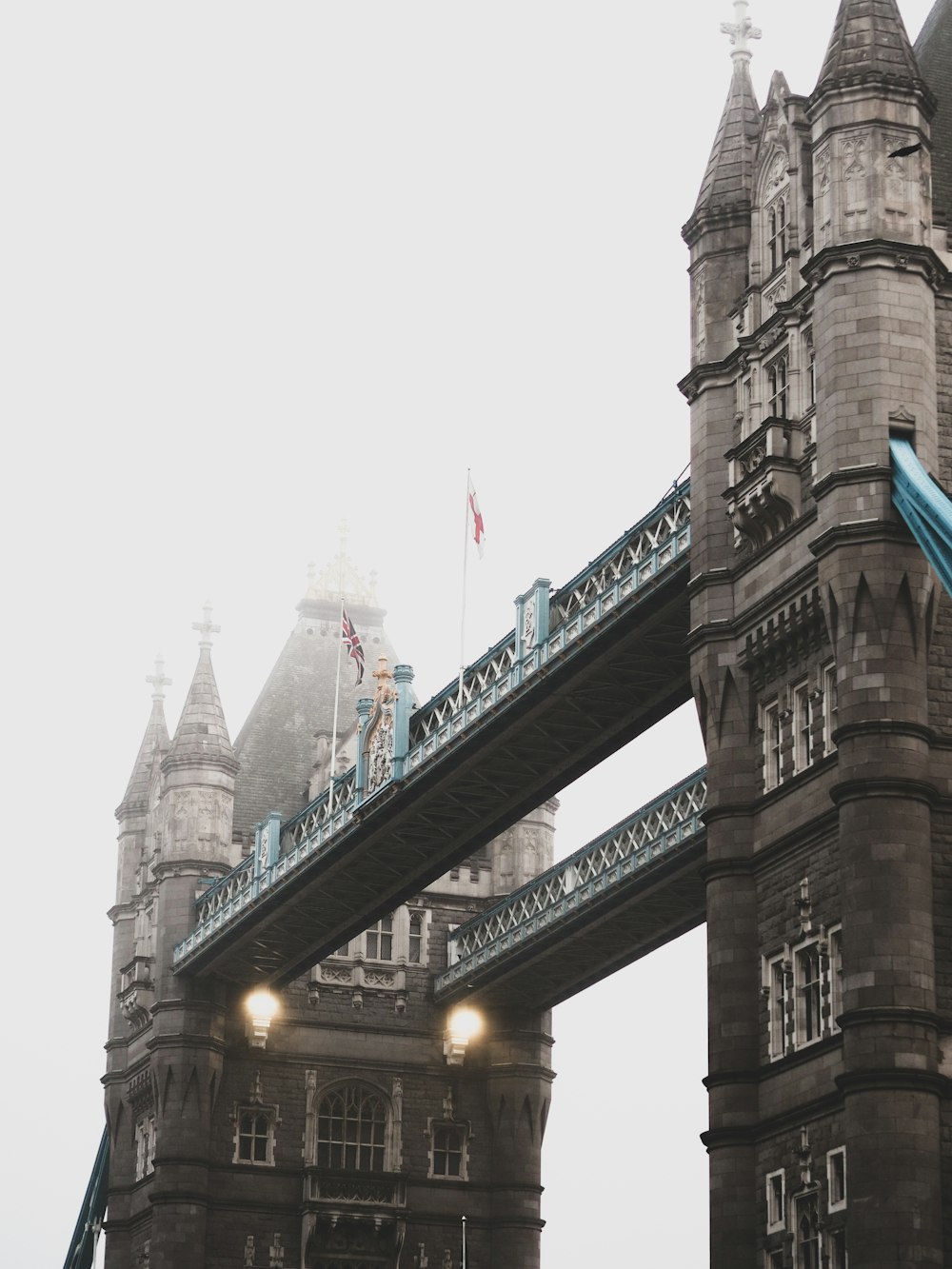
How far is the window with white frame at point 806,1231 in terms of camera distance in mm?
40094

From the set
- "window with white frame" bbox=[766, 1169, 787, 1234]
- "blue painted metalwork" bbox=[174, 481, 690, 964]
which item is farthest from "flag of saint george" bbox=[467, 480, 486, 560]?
"window with white frame" bbox=[766, 1169, 787, 1234]

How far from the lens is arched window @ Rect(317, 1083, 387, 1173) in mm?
77688

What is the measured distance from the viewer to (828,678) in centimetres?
4272

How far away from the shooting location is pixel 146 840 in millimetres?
84875

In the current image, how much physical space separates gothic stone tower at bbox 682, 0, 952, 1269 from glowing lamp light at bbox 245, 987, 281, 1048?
3428 centimetres

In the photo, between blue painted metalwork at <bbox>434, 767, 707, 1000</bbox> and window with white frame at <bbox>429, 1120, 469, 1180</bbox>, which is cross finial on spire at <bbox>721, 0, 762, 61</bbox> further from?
window with white frame at <bbox>429, 1120, 469, 1180</bbox>

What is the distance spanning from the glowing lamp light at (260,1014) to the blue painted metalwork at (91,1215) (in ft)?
33.0

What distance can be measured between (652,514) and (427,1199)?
109 feet

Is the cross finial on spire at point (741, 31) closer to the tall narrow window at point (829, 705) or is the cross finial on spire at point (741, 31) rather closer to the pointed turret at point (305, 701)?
the tall narrow window at point (829, 705)

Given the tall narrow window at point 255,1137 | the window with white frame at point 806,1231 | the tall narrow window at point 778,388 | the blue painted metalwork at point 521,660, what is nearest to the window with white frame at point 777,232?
the tall narrow window at point 778,388

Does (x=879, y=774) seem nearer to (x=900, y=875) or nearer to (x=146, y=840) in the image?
(x=900, y=875)

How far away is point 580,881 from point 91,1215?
3031cm

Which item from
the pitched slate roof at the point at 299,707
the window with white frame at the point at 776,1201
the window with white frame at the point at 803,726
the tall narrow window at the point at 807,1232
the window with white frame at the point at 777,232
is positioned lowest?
the tall narrow window at the point at 807,1232

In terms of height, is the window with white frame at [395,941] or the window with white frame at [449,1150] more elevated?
the window with white frame at [395,941]
